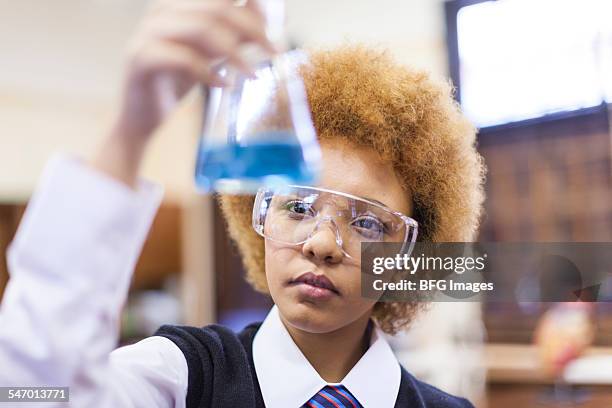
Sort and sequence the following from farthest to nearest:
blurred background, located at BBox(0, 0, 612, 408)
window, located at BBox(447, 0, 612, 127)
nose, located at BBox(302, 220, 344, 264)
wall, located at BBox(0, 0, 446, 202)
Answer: wall, located at BBox(0, 0, 446, 202) < blurred background, located at BBox(0, 0, 612, 408) < window, located at BBox(447, 0, 612, 127) < nose, located at BBox(302, 220, 344, 264)

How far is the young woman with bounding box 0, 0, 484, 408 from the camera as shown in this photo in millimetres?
365

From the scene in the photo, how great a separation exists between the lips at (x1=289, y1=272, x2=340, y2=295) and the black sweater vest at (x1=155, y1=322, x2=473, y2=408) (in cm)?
11

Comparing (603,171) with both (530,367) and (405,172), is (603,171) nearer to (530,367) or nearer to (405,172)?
(530,367)

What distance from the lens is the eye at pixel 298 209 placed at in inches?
25.7

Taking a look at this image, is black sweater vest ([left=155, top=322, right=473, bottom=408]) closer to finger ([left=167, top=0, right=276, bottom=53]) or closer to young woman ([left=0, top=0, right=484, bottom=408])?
young woman ([left=0, top=0, right=484, bottom=408])

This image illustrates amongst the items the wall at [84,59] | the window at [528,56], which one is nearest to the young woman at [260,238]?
the window at [528,56]

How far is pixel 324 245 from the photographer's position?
A: 63 cm

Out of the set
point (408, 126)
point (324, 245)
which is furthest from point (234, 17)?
point (408, 126)

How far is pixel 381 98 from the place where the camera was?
73 centimetres

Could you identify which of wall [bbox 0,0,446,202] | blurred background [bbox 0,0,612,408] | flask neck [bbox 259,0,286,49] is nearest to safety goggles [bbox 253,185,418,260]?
flask neck [bbox 259,0,286,49]

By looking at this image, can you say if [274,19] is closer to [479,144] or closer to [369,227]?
[369,227]

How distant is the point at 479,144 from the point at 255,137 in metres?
1.99

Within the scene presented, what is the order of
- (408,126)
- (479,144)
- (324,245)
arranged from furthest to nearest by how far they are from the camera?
1. (479,144)
2. (408,126)
3. (324,245)

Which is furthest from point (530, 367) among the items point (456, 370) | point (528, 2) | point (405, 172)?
point (405, 172)
